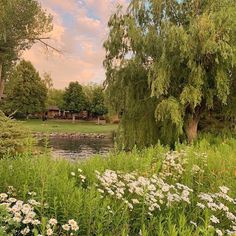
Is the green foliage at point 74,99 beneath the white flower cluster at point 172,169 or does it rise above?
above

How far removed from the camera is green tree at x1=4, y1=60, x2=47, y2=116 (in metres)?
65.3

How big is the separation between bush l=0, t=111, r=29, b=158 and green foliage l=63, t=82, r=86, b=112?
2451 inches

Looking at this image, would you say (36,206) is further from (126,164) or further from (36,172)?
(126,164)

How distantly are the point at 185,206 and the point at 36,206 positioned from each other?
1841mm

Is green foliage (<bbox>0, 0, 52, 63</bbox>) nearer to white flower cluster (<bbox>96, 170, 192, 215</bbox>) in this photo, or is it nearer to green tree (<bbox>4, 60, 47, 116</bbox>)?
white flower cluster (<bbox>96, 170, 192, 215</bbox>)

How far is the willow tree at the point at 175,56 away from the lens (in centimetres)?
1526

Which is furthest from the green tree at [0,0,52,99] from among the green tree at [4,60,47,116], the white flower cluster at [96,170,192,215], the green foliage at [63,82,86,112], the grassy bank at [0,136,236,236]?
the green foliage at [63,82,86,112]

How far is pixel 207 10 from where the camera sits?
16266mm

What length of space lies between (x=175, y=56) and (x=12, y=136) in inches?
295

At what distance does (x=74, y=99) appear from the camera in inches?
3002

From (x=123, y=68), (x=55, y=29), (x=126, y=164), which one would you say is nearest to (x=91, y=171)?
(x=126, y=164)

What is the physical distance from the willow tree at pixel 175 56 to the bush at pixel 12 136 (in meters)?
5.46

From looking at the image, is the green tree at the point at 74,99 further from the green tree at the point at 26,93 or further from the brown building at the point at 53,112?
the brown building at the point at 53,112

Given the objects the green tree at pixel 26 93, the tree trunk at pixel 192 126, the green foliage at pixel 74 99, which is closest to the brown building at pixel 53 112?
the green foliage at pixel 74 99
